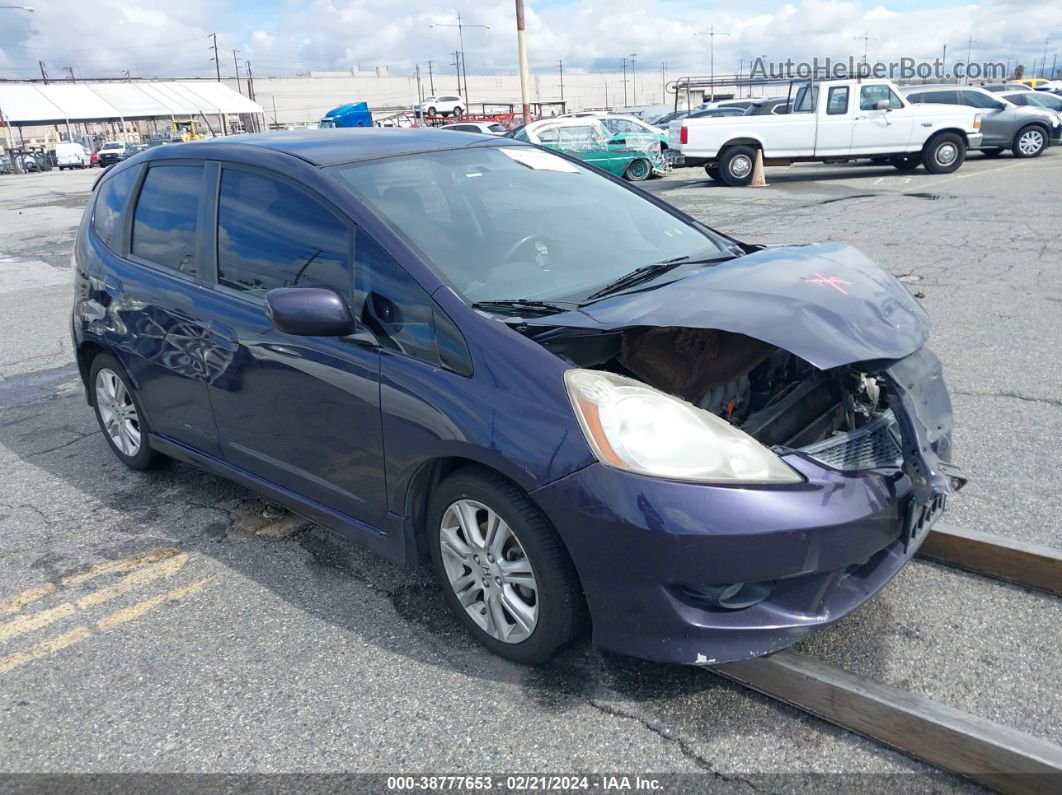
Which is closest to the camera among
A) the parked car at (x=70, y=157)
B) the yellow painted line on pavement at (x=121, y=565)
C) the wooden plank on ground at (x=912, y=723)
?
the wooden plank on ground at (x=912, y=723)

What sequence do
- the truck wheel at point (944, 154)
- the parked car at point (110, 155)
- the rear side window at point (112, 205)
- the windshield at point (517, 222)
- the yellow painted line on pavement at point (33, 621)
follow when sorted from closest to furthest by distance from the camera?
the windshield at point (517, 222)
the yellow painted line on pavement at point (33, 621)
the rear side window at point (112, 205)
the truck wheel at point (944, 154)
the parked car at point (110, 155)

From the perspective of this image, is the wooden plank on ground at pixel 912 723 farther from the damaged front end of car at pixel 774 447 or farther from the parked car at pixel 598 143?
the parked car at pixel 598 143

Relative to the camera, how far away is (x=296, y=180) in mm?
3258

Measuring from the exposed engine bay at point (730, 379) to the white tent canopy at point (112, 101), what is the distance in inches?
2813

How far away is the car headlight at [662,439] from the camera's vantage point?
236cm

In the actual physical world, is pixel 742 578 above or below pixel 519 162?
below

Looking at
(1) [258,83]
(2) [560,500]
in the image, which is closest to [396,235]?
(2) [560,500]

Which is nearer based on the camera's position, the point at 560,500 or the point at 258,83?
the point at 560,500

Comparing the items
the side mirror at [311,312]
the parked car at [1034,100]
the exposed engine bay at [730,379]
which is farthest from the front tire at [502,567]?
the parked car at [1034,100]

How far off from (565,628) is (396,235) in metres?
1.45

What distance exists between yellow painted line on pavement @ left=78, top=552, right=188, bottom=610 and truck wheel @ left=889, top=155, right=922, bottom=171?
1825cm

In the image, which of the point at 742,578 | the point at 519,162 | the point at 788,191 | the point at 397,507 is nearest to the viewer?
the point at 742,578

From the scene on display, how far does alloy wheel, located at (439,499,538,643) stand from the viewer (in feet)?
8.75

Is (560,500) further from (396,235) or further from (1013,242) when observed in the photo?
(1013,242)
